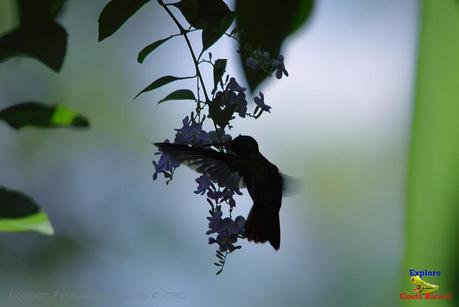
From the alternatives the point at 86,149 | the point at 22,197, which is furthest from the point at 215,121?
the point at 86,149

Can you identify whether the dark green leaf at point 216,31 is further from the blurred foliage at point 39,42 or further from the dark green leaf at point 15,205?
the dark green leaf at point 15,205

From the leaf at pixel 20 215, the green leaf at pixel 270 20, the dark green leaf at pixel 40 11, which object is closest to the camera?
the leaf at pixel 20 215

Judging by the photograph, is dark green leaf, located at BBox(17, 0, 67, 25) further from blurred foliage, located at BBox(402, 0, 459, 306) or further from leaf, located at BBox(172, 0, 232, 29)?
blurred foliage, located at BBox(402, 0, 459, 306)

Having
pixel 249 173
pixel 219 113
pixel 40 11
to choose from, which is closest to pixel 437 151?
pixel 249 173

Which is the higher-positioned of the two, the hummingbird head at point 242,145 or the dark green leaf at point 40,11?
the dark green leaf at point 40,11

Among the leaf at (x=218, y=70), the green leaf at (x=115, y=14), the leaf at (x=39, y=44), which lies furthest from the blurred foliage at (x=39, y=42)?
A: the leaf at (x=218, y=70)

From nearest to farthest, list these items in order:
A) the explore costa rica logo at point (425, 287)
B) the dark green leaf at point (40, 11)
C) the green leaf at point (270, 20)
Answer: the dark green leaf at point (40, 11) → the green leaf at point (270, 20) → the explore costa rica logo at point (425, 287)

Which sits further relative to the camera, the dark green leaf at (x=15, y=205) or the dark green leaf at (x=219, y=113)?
the dark green leaf at (x=219, y=113)

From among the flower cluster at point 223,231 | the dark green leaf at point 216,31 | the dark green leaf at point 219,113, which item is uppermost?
the dark green leaf at point 216,31
